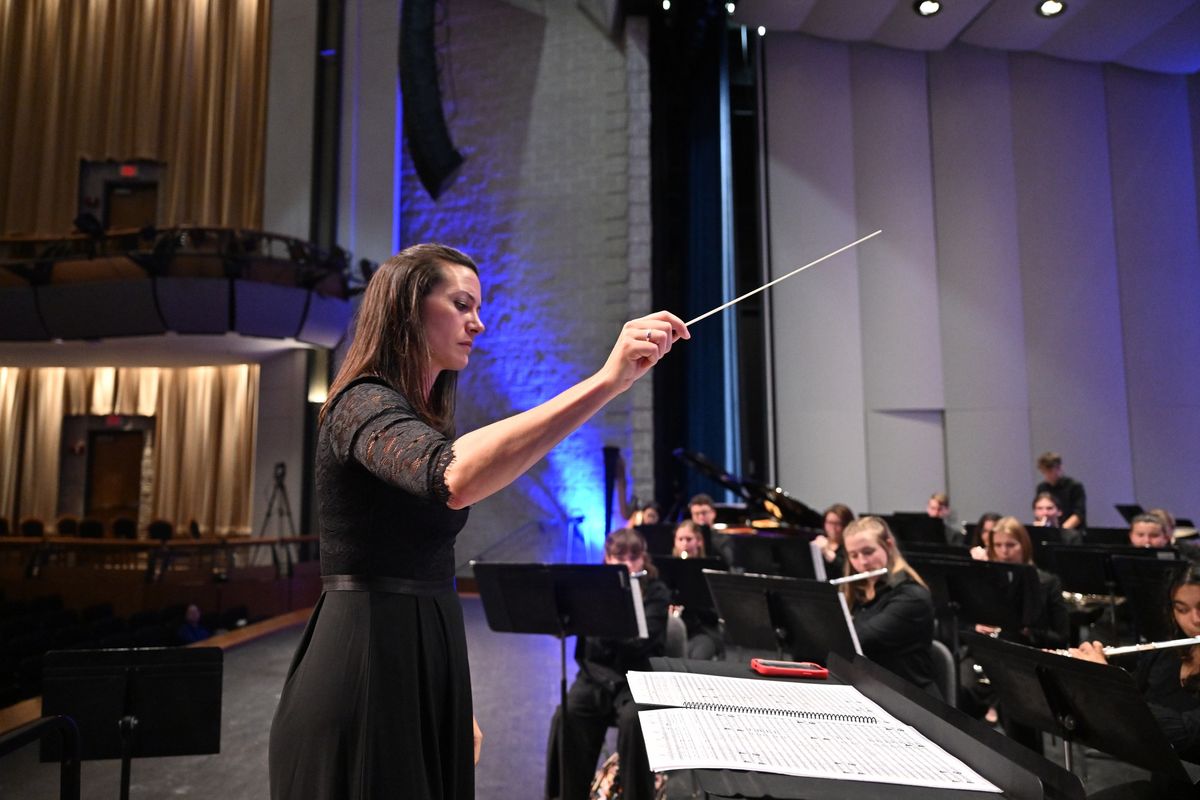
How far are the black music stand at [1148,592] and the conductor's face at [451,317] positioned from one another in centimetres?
425

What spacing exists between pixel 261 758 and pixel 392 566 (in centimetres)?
413

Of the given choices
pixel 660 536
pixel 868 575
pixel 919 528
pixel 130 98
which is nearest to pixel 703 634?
pixel 868 575

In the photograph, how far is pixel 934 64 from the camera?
1188cm

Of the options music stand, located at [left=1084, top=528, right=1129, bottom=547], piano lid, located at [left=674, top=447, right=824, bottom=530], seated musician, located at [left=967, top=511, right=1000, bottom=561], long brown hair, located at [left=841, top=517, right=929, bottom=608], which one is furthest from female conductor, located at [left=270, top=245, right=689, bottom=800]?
piano lid, located at [left=674, top=447, right=824, bottom=530]

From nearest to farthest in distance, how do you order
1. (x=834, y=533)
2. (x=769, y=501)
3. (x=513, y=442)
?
(x=513, y=442) < (x=834, y=533) < (x=769, y=501)

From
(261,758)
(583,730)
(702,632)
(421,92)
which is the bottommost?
(261,758)

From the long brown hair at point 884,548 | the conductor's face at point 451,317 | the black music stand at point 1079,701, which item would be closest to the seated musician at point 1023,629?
the long brown hair at point 884,548

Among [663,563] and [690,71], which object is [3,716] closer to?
[663,563]

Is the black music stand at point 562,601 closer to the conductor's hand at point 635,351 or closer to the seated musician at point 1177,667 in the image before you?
the seated musician at point 1177,667

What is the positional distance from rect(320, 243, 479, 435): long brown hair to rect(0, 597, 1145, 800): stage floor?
2923 mm

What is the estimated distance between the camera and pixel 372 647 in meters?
1.23

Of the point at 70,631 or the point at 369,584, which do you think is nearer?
the point at 369,584

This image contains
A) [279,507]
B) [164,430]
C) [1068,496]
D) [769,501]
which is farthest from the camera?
[164,430]

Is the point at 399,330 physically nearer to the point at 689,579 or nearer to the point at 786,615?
the point at 786,615
